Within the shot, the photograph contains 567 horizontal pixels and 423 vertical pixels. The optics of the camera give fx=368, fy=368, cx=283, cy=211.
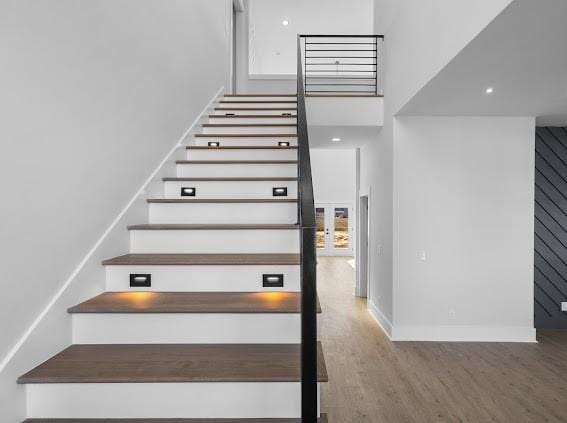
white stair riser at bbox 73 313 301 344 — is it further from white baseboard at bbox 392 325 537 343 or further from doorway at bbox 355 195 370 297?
doorway at bbox 355 195 370 297

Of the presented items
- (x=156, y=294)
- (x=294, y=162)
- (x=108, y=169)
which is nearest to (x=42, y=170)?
(x=108, y=169)

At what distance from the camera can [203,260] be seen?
2.00 metres

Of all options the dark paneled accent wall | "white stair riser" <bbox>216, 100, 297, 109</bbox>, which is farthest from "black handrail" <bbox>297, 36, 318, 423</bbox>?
the dark paneled accent wall

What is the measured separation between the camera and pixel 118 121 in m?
2.26

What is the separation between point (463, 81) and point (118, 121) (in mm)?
2754

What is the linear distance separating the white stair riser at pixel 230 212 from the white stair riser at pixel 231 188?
0.32 metres

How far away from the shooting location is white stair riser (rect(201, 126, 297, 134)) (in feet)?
13.5

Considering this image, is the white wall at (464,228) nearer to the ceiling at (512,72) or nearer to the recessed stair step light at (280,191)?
the ceiling at (512,72)

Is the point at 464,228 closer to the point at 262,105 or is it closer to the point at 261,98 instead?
the point at 262,105

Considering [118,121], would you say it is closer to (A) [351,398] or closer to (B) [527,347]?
(A) [351,398]

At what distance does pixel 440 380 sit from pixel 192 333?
104 inches

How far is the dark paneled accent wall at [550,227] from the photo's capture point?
4992 millimetres

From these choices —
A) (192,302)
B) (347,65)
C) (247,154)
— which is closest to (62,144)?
(192,302)

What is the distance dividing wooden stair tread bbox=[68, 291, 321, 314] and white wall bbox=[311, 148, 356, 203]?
453 inches
